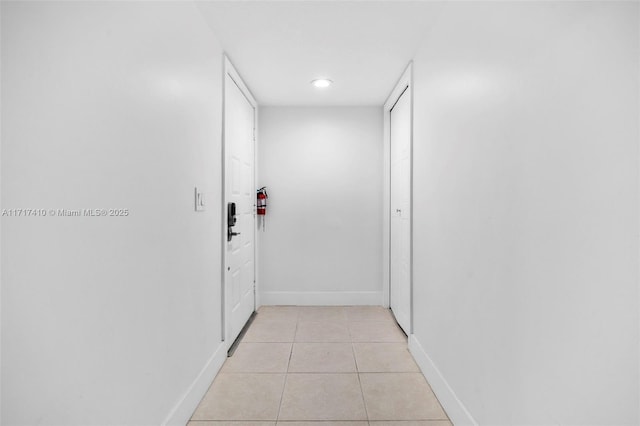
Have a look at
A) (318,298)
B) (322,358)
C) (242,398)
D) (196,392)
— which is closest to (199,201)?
(196,392)

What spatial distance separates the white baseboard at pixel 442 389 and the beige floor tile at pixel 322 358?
0.49 metres

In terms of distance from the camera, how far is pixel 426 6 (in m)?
2.21

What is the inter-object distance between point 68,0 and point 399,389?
A: 258 centimetres

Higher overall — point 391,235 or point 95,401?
point 391,235

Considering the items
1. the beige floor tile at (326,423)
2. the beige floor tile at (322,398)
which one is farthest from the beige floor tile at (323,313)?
the beige floor tile at (326,423)

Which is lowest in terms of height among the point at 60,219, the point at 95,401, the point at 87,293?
the point at 95,401

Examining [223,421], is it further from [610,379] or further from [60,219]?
[610,379]

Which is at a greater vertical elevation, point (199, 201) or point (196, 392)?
point (199, 201)

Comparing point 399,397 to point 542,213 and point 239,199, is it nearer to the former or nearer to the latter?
point 542,213

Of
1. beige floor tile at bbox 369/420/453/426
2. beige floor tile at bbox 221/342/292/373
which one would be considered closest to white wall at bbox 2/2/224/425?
beige floor tile at bbox 221/342/292/373

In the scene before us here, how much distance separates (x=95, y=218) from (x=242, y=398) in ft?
5.11

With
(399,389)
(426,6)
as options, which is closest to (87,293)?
(399,389)

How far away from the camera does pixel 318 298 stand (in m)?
4.43

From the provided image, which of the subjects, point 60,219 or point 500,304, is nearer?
point 60,219
